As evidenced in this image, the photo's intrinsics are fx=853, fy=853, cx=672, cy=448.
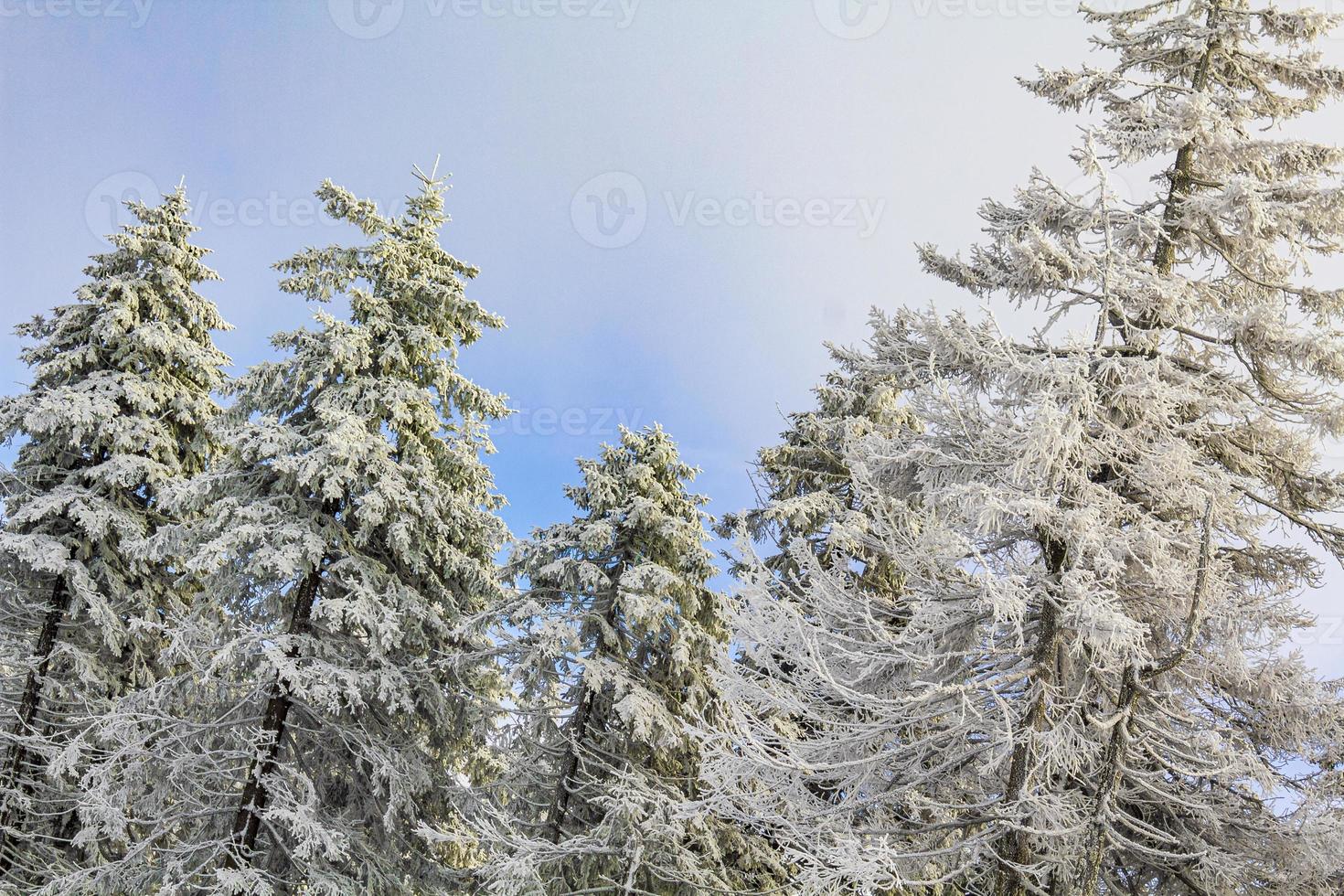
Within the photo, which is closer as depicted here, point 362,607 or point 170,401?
point 362,607

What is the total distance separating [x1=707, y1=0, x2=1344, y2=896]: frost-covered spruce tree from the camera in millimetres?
6820

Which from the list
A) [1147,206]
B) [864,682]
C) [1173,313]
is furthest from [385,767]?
[1147,206]

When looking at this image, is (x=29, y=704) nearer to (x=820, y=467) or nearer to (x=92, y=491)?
(x=92, y=491)

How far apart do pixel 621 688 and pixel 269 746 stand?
4.78 metres

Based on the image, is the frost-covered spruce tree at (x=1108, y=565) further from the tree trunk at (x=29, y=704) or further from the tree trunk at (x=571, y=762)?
the tree trunk at (x=29, y=704)

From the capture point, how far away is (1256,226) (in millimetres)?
7773

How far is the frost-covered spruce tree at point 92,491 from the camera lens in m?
13.5

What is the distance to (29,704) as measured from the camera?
13.8 meters

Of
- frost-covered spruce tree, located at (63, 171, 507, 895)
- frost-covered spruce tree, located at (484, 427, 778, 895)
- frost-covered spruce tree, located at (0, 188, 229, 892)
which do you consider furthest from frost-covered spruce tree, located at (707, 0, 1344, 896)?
frost-covered spruce tree, located at (0, 188, 229, 892)

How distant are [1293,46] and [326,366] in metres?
12.3

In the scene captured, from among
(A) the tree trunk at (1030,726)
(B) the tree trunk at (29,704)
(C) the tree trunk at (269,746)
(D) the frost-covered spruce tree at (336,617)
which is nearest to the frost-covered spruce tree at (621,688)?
(D) the frost-covered spruce tree at (336,617)

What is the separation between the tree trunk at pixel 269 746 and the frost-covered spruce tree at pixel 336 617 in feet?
0.11

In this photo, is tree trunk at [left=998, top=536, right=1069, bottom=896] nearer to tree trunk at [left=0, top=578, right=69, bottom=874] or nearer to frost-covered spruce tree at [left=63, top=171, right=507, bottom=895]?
frost-covered spruce tree at [left=63, top=171, right=507, bottom=895]

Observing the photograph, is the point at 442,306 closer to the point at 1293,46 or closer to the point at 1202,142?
the point at 1202,142
